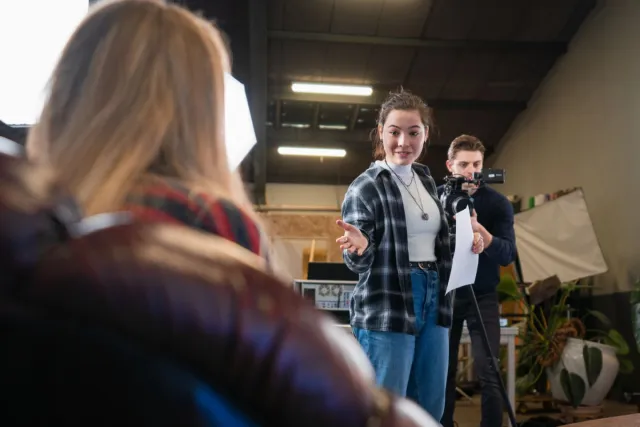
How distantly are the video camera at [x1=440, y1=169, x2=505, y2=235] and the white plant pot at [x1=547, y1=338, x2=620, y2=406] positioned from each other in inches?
95.9

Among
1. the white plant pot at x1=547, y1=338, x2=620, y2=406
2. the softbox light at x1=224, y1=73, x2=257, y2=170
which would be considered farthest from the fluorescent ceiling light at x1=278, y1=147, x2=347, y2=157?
the softbox light at x1=224, y1=73, x2=257, y2=170

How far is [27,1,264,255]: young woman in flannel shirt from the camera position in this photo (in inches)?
22.4

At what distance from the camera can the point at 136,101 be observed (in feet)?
1.98

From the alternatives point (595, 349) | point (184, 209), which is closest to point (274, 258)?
point (184, 209)

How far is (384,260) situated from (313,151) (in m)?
6.96

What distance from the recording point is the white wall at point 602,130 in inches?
202

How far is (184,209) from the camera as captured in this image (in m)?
0.52

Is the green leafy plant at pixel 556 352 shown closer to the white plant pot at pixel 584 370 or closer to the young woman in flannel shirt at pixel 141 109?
the white plant pot at pixel 584 370

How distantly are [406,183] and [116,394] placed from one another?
165 centimetres

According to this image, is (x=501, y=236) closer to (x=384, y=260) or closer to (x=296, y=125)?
(x=384, y=260)

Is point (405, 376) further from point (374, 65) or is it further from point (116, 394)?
point (374, 65)

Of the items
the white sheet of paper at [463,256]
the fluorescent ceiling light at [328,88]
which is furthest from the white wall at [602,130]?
the white sheet of paper at [463,256]

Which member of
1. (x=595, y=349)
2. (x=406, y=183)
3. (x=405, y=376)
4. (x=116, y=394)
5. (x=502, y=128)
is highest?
(x=502, y=128)

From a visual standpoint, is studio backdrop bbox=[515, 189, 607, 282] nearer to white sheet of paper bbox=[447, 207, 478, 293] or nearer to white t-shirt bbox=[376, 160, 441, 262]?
white sheet of paper bbox=[447, 207, 478, 293]
